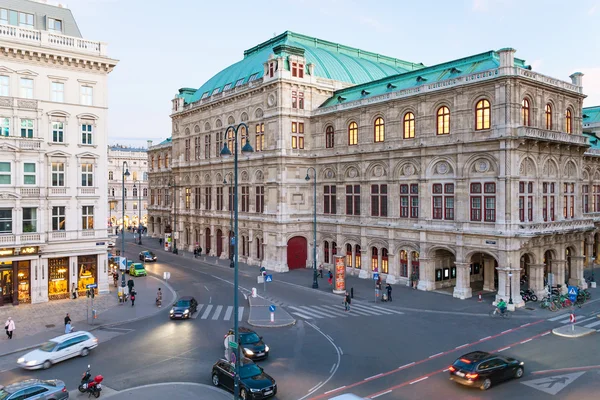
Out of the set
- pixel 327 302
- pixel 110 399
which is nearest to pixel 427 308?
pixel 327 302

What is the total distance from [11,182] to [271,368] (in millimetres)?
27249

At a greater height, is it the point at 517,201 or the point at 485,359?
the point at 517,201

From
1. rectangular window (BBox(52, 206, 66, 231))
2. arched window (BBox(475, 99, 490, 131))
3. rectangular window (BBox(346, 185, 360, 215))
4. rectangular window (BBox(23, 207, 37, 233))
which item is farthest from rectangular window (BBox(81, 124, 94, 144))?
arched window (BBox(475, 99, 490, 131))

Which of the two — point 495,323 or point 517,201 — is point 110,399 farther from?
point 517,201

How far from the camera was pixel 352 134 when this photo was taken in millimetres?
51750

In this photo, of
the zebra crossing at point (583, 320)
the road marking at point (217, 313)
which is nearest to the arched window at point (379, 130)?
the zebra crossing at point (583, 320)

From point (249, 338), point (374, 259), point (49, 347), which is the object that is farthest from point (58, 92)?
point (374, 259)

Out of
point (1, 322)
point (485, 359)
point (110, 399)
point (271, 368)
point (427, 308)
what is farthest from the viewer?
point (427, 308)

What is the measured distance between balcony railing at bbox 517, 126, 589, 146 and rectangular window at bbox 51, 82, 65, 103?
3807 centimetres

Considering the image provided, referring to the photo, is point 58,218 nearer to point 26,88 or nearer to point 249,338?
point 26,88

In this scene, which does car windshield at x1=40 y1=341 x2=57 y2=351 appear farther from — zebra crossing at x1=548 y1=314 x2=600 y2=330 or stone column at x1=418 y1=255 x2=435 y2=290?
zebra crossing at x1=548 y1=314 x2=600 y2=330

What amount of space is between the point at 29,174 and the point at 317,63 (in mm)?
36368

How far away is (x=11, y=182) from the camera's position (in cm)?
3734

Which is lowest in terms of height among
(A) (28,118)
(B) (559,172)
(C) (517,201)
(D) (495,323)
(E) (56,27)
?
(D) (495,323)
